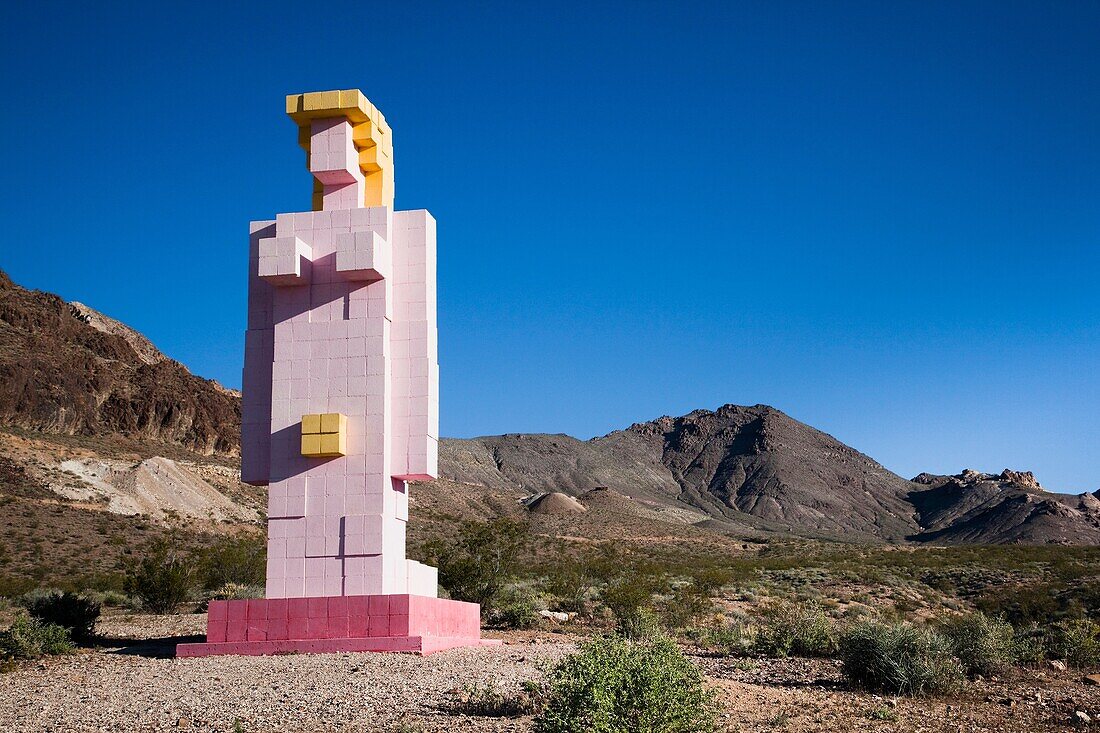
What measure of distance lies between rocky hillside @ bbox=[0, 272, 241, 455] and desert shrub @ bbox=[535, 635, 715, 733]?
211 feet

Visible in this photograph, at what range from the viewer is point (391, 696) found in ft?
36.2

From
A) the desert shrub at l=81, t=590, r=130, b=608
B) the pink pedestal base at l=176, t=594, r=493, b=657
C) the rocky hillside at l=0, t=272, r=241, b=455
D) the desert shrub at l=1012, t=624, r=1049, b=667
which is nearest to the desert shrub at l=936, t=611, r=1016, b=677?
the desert shrub at l=1012, t=624, r=1049, b=667

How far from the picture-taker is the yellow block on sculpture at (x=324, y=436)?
17.3 meters

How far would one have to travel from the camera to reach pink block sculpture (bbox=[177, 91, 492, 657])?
16516 millimetres

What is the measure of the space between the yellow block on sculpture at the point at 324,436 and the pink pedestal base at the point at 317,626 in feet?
8.08

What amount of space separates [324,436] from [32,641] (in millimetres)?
5617

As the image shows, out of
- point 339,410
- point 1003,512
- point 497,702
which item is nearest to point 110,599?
point 339,410

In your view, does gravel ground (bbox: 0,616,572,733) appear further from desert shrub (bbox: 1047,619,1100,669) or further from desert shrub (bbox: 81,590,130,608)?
desert shrub (bbox: 81,590,130,608)

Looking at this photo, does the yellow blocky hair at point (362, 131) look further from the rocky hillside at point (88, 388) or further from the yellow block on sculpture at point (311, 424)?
the rocky hillside at point (88, 388)

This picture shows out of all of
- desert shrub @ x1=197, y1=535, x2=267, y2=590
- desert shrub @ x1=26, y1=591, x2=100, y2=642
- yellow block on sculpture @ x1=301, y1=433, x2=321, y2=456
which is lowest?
desert shrub @ x1=26, y1=591, x2=100, y2=642

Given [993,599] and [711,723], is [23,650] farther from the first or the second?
A: [993,599]

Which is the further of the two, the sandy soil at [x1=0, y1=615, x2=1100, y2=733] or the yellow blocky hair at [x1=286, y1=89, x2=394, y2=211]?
the yellow blocky hair at [x1=286, y1=89, x2=394, y2=211]

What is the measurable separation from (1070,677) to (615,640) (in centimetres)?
927

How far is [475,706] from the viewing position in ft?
34.2
